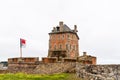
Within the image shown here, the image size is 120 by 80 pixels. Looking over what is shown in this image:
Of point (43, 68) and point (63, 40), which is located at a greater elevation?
point (63, 40)

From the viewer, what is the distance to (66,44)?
4969 centimetres

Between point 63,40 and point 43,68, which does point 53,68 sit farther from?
point 63,40

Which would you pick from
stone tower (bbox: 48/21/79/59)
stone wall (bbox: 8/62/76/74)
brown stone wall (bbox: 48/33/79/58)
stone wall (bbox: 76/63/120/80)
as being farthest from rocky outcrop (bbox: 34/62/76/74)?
brown stone wall (bbox: 48/33/79/58)

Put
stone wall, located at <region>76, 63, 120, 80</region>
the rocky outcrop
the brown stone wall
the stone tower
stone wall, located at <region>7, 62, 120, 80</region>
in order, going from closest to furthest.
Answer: stone wall, located at <region>7, 62, 120, 80</region> → stone wall, located at <region>76, 63, 120, 80</region> → the rocky outcrop → the stone tower → the brown stone wall

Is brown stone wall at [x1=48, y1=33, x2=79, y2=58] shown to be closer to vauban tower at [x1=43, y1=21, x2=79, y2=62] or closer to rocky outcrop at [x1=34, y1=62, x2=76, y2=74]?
vauban tower at [x1=43, y1=21, x2=79, y2=62]

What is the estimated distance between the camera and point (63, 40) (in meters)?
49.1

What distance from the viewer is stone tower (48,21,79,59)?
48188 mm

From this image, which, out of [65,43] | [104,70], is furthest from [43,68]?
[65,43]

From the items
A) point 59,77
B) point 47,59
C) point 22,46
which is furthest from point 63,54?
point 59,77

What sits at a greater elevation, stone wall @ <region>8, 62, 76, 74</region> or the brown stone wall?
the brown stone wall

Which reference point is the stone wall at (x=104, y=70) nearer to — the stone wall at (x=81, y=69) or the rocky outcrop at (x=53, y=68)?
the stone wall at (x=81, y=69)

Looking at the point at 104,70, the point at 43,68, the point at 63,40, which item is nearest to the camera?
the point at 104,70

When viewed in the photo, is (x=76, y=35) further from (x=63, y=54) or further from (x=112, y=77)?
(x=112, y=77)

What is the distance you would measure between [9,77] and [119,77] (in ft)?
35.8
